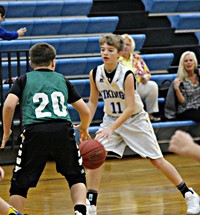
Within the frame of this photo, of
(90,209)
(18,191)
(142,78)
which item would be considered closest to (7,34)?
(142,78)

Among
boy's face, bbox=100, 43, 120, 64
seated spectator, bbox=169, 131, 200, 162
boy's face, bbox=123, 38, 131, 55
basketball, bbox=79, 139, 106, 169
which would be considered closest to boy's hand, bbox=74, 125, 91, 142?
basketball, bbox=79, 139, 106, 169

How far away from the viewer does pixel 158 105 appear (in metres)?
9.94

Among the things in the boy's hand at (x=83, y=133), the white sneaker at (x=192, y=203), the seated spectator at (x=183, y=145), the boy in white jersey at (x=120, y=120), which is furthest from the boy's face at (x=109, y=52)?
the seated spectator at (x=183, y=145)

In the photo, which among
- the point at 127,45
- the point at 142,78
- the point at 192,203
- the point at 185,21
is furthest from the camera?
the point at 185,21

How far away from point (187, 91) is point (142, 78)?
0.62m

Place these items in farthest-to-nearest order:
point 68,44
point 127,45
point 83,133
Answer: point 68,44, point 127,45, point 83,133

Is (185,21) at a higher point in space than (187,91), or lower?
higher

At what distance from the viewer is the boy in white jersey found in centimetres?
614

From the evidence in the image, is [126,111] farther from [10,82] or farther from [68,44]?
[68,44]

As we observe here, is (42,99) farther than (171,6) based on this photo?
No

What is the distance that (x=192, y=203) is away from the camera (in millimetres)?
6211

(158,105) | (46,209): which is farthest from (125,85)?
(158,105)

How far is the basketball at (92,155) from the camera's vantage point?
5.69 m

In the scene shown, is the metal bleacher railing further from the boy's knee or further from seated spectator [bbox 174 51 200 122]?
Result: the boy's knee
